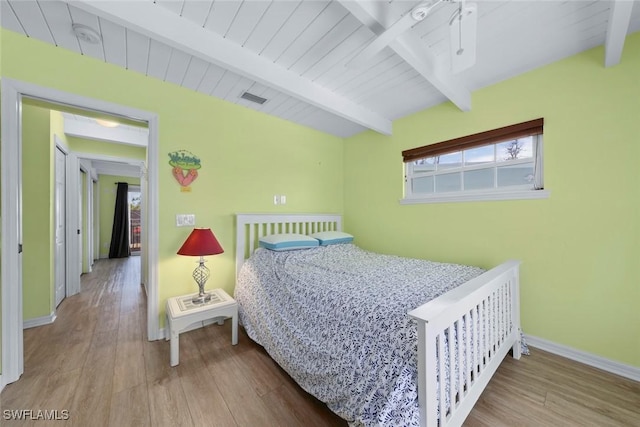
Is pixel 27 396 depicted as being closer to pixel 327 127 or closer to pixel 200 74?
pixel 200 74

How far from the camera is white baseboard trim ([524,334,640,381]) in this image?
1.61 metres

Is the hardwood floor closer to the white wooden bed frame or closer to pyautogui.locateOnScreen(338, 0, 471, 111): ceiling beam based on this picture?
the white wooden bed frame

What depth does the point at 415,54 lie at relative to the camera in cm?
164

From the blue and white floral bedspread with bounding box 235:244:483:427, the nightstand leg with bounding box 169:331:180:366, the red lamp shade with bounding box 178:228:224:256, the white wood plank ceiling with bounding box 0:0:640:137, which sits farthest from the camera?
the red lamp shade with bounding box 178:228:224:256

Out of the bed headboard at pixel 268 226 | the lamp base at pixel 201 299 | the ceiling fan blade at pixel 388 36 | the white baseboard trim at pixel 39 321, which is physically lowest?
the white baseboard trim at pixel 39 321

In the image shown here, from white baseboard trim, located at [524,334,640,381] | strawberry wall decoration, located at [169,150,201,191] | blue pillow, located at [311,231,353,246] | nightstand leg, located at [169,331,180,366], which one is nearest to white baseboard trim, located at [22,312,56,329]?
nightstand leg, located at [169,331,180,366]

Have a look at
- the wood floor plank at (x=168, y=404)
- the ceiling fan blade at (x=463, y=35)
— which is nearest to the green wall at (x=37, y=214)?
the wood floor plank at (x=168, y=404)

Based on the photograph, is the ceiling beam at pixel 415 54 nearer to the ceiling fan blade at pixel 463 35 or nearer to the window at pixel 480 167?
the ceiling fan blade at pixel 463 35

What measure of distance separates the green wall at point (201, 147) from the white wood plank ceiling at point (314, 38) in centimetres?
12

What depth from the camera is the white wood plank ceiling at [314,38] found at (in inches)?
55.0

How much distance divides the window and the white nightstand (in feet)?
7.35

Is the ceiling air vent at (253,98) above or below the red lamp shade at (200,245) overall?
above

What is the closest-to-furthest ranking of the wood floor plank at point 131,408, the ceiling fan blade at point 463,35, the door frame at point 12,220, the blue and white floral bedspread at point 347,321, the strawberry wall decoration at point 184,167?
1. the blue and white floral bedspread at point 347,321
2. the ceiling fan blade at point 463,35
3. the wood floor plank at point 131,408
4. the door frame at point 12,220
5. the strawberry wall decoration at point 184,167

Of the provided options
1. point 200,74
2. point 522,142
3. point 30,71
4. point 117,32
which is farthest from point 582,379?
point 30,71
